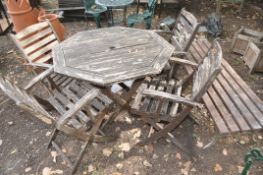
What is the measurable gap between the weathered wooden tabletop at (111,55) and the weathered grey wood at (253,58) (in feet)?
6.59

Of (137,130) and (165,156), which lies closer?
(165,156)

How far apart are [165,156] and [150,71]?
4.00 ft

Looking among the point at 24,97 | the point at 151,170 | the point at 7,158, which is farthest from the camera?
the point at 7,158

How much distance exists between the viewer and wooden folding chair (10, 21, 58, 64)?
3.64 metres

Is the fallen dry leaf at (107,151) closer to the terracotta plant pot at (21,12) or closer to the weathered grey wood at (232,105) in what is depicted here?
the weathered grey wood at (232,105)

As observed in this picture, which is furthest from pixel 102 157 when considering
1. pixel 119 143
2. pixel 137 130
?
pixel 137 130

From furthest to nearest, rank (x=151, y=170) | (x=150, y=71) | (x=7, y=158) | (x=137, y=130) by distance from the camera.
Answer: (x=137, y=130) < (x=7, y=158) < (x=151, y=170) < (x=150, y=71)

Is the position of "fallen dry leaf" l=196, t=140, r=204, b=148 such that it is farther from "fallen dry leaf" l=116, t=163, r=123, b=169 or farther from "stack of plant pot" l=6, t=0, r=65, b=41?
"stack of plant pot" l=6, t=0, r=65, b=41

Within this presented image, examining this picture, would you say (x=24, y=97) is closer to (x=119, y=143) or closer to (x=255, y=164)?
(x=119, y=143)

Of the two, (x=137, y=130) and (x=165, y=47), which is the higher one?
(x=165, y=47)

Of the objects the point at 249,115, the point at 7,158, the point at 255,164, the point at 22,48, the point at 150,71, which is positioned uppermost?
the point at 150,71

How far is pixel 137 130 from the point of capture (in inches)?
137

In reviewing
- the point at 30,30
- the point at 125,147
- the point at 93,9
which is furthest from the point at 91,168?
the point at 93,9

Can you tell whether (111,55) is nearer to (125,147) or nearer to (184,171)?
(125,147)
